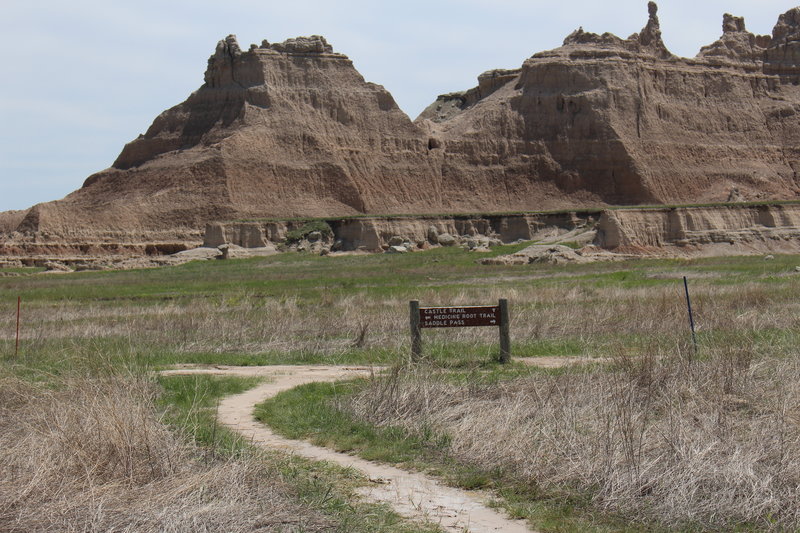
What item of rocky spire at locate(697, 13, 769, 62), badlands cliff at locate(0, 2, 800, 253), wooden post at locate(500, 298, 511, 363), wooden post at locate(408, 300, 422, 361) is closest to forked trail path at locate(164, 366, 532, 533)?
wooden post at locate(408, 300, 422, 361)

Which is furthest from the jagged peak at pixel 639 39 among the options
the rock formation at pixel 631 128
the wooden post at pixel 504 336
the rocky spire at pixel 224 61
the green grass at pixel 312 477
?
the green grass at pixel 312 477

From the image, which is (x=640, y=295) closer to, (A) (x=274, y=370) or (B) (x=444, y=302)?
(B) (x=444, y=302)

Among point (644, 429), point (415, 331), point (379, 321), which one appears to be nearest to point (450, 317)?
point (415, 331)

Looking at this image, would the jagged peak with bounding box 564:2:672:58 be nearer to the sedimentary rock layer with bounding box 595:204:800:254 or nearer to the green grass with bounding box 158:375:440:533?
the sedimentary rock layer with bounding box 595:204:800:254

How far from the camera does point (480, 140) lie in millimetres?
98562

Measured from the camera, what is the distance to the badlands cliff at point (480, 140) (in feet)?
295

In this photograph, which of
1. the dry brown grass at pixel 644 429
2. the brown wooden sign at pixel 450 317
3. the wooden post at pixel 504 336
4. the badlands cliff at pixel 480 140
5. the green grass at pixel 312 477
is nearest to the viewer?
the green grass at pixel 312 477

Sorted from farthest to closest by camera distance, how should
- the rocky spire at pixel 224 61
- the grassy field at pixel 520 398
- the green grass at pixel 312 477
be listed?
the rocky spire at pixel 224 61
the grassy field at pixel 520 398
the green grass at pixel 312 477

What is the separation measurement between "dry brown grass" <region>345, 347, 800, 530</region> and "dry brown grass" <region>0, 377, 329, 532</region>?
270 centimetres

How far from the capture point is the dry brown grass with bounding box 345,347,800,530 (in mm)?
8312

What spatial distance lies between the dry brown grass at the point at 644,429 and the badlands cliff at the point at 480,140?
248 feet

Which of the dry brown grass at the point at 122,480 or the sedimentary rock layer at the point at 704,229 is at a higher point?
the sedimentary rock layer at the point at 704,229

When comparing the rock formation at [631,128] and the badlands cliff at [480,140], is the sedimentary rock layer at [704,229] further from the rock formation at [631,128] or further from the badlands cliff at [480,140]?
the rock formation at [631,128]

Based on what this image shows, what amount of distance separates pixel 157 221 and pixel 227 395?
A: 72614mm
